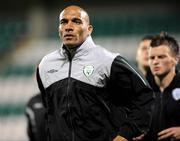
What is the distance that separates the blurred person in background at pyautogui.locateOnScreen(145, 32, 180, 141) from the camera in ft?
16.2

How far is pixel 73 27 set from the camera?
4.27m

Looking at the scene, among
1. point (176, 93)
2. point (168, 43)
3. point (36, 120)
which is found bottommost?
point (36, 120)

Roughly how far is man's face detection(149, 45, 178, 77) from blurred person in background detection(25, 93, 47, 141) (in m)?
1.93

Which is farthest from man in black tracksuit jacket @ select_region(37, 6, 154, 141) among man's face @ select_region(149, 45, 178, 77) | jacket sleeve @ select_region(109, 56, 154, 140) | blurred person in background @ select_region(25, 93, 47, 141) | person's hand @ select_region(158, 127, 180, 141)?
blurred person in background @ select_region(25, 93, 47, 141)

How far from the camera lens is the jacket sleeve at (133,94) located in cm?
414

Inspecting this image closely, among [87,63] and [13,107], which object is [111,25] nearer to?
[13,107]

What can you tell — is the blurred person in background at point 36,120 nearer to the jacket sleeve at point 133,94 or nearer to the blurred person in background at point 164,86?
the blurred person in background at point 164,86

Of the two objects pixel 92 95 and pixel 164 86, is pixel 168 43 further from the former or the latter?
pixel 92 95

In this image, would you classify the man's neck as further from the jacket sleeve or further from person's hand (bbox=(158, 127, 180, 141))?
the jacket sleeve

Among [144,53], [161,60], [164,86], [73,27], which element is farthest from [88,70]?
[144,53]

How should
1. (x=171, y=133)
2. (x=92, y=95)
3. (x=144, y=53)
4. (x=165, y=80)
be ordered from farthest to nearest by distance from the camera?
(x=144, y=53)
(x=165, y=80)
(x=171, y=133)
(x=92, y=95)

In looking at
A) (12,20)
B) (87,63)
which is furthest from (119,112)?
(12,20)

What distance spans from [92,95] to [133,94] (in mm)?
287

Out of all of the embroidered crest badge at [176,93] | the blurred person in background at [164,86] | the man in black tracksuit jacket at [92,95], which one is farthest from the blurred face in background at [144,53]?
the man in black tracksuit jacket at [92,95]
